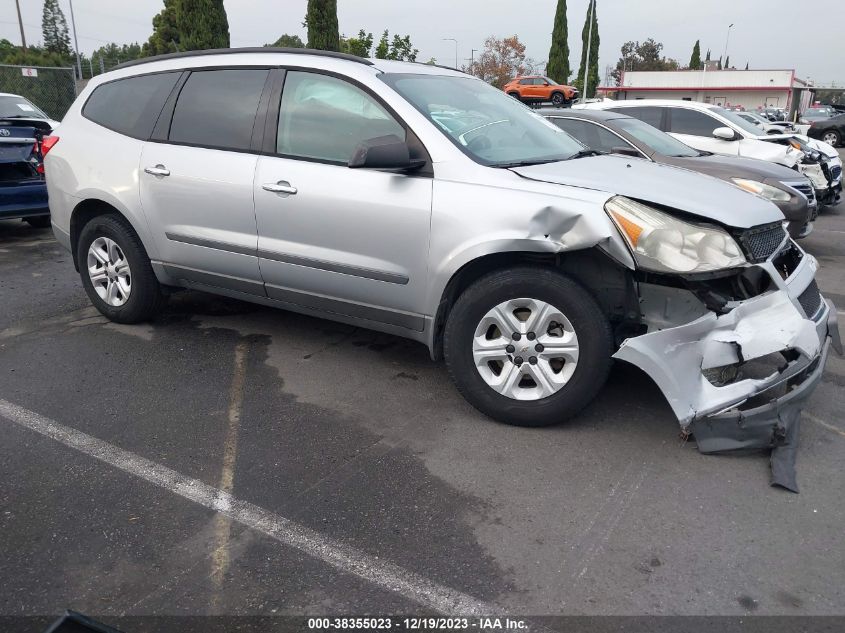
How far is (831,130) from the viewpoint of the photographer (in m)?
26.0

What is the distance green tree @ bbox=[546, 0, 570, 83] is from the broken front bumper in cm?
5128

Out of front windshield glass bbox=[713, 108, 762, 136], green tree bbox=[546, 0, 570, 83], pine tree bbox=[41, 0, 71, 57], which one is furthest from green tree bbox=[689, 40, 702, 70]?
front windshield glass bbox=[713, 108, 762, 136]

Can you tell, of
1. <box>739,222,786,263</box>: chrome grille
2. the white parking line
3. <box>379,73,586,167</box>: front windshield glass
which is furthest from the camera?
<box>379,73,586,167</box>: front windshield glass

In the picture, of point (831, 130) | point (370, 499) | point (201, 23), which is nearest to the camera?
point (370, 499)

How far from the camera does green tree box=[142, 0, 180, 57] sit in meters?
45.3

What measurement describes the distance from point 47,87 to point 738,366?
17.4 m

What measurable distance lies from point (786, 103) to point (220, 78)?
6666 centimetres

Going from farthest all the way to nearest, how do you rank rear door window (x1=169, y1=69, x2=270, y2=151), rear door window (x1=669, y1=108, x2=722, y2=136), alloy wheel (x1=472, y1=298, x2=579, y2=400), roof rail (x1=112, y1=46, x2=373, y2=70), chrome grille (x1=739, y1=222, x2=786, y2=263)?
rear door window (x1=669, y1=108, x2=722, y2=136) < rear door window (x1=169, y1=69, x2=270, y2=151) < roof rail (x1=112, y1=46, x2=373, y2=70) < alloy wheel (x1=472, y1=298, x2=579, y2=400) < chrome grille (x1=739, y1=222, x2=786, y2=263)

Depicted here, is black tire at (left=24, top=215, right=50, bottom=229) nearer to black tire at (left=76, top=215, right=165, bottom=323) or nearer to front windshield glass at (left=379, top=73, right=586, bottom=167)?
black tire at (left=76, top=215, right=165, bottom=323)

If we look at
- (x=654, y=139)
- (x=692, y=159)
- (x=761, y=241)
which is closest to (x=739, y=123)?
(x=654, y=139)

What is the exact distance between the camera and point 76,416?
3.84 metres

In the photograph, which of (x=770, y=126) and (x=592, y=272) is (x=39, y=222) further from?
(x=770, y=126)

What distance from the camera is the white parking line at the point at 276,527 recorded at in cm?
247

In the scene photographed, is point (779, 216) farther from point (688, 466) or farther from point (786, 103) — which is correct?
point (786, 103)
